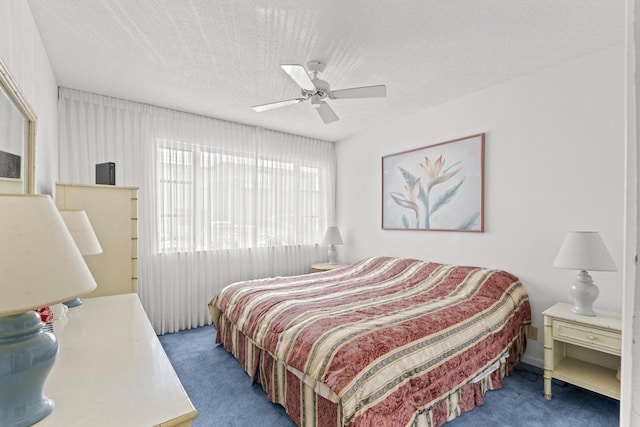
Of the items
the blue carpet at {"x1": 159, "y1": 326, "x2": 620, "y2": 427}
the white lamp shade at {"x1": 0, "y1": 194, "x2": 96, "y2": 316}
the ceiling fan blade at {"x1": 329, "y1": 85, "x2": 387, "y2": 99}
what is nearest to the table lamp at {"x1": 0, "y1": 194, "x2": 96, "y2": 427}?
A: the white lamp shade at {"x1": 0, "y1": 194, "x2": 96, "y2": 316}

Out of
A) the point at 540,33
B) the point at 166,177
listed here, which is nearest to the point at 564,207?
the point at 540,33

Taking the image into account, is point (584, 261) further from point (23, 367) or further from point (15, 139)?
point (15, 139)

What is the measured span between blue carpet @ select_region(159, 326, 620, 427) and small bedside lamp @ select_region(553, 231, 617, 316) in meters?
0.64

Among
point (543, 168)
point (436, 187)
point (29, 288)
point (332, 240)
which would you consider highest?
point (543, 168)

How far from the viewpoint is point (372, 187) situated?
4.37m

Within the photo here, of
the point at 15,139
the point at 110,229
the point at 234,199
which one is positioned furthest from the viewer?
the point at 234,199

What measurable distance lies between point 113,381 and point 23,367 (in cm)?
32

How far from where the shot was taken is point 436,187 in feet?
11.4

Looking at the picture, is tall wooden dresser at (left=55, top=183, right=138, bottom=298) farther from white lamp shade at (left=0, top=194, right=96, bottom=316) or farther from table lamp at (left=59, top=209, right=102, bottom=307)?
white lamp shade at (left=0, top=194, right=96, bottom=316)

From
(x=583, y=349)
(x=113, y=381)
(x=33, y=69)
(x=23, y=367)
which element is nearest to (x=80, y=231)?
(x=33, y=69)

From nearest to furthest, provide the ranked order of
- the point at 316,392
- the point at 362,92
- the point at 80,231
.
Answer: the point at 316,392
the point at 80,231
the point at 362,92

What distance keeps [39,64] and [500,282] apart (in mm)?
3809

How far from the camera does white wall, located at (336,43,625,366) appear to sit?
235 centimetres

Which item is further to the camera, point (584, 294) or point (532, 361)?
point (532, 361)
